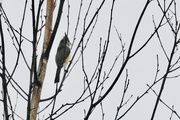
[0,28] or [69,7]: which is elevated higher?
[69,7]

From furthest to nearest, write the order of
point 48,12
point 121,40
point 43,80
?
1. point 121,40
2. point 48,12
3. point 43,80

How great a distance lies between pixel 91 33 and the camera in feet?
11.2

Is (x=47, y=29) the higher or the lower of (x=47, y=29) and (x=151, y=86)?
the higher

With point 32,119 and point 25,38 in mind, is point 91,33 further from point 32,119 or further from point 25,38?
point 32,119

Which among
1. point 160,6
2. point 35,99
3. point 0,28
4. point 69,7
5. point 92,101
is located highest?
point 69,7

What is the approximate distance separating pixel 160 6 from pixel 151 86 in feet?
2.39

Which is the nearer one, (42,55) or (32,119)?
(32,119)

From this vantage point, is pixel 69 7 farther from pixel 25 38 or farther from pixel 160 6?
pixel 160 6

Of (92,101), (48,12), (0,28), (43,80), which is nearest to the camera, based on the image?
(0,28)

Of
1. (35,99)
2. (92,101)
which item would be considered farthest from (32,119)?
(92,101)

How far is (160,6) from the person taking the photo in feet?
10.8

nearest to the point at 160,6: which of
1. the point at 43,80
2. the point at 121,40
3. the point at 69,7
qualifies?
the point at 121,40

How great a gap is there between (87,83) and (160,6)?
948 mm

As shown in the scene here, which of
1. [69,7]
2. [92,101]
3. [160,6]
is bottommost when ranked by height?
[92,101]
